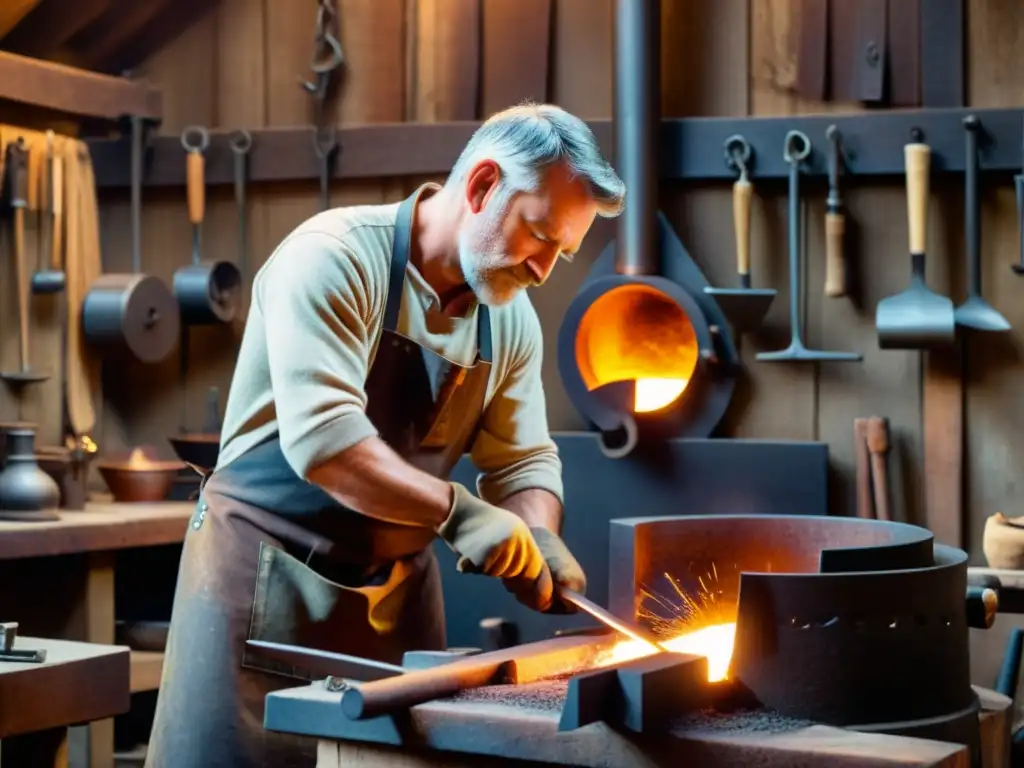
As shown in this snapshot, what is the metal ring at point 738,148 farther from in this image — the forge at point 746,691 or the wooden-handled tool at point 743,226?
the forge at point 746,691

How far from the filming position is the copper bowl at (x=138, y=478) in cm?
441

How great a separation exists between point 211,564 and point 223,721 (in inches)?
10.6

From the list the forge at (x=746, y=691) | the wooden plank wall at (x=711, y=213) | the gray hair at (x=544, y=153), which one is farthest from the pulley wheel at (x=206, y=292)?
the forge at (x=746, y=691)

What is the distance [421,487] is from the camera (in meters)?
2.36

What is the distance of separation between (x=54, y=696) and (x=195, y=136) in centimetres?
227

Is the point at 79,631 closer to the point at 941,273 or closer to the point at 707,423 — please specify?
the point at 707,423

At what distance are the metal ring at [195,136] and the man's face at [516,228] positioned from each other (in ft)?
7.55

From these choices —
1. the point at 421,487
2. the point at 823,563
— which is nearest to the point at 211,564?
the point at 421,487

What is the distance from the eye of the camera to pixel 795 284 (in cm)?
396

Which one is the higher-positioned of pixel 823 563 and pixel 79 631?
pixel 823 563

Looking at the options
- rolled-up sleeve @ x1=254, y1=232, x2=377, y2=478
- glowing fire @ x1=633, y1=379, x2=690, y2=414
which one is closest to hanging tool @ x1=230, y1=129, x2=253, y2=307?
glowing fire @ x1=633, y1=379, x2=690, y2=414

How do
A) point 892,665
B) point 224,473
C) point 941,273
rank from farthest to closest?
point 941,273 → point 224,473 → point 892,665

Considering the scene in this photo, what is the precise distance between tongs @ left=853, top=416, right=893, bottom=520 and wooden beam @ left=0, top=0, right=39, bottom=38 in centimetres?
246

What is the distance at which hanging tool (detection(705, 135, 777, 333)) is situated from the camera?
3.95 m
